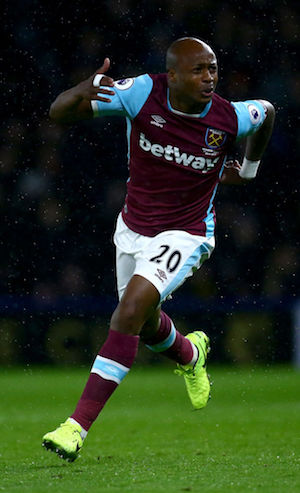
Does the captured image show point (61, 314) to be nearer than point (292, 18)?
Yes

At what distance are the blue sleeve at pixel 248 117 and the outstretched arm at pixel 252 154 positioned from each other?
73mm

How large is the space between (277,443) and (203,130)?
73.8 inches

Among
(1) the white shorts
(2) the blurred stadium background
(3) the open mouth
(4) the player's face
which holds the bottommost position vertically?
(2) the blurred stadium background

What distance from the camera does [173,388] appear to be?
9984mm

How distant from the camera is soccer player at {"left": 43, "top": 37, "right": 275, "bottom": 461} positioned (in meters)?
4.81

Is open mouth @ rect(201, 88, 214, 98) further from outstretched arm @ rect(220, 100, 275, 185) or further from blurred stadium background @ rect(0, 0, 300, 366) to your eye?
blurred stadium background @ rect(0, 0, 300, 366)

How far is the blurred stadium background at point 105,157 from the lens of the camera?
12.4 m

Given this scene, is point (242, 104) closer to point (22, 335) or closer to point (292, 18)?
point (22, 335)

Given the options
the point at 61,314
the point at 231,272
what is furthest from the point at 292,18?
the point at 61,314

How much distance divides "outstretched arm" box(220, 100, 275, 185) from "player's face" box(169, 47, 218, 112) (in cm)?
57

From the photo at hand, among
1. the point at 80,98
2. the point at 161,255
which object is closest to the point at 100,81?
the point at 80,98

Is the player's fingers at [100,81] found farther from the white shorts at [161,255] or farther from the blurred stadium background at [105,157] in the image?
the blurred stadium background at [105,157]

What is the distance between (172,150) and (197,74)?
1.38 ft

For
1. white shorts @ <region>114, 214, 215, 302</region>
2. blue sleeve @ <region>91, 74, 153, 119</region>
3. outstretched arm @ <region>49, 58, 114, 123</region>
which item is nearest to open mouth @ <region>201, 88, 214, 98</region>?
blue sleeve @ <region>91, 74, 153, 119</region>
